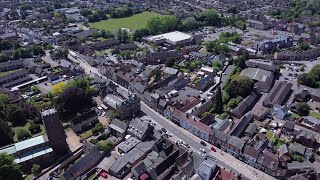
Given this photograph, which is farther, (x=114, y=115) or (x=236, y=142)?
(x=114, y=115)

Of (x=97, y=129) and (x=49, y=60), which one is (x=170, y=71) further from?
(x=49, y=60)

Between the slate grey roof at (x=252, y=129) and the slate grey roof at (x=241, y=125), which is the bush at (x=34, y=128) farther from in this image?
the slate grey roof at (x=252, y=129)

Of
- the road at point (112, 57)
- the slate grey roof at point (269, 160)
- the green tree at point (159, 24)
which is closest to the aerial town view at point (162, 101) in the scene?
the slate grey roof at point (269, 160)

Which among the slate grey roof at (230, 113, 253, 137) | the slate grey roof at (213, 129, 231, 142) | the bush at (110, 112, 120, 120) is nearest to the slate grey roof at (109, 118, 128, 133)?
the bush at (110, 112, 120, 120)

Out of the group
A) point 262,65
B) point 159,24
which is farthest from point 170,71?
point 159,24

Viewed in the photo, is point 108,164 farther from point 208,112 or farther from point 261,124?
point 261,124

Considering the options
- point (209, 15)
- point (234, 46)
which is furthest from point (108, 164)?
point (209, 15)
